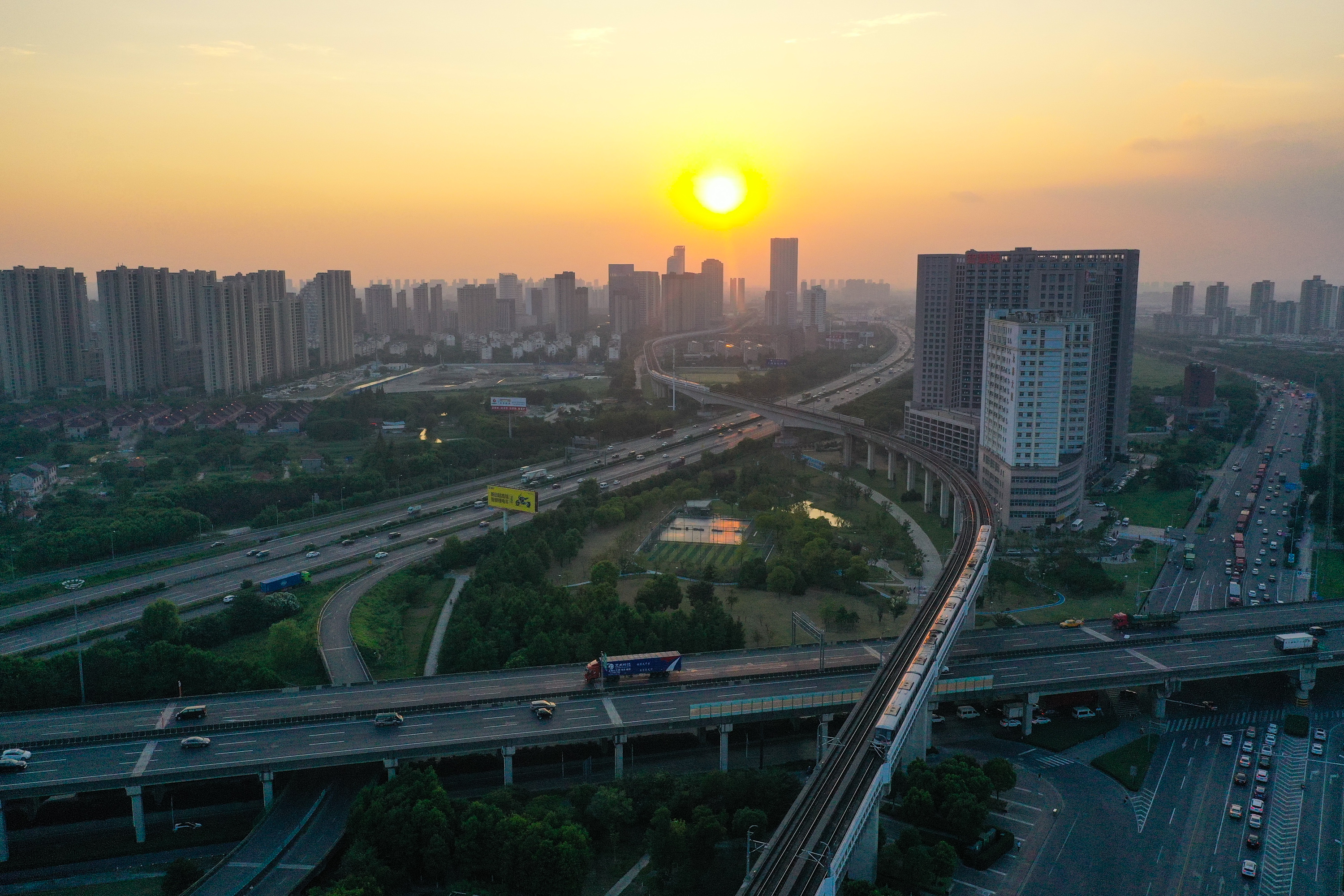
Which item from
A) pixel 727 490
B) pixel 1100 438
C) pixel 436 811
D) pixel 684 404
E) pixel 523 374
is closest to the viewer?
pixel 436 811

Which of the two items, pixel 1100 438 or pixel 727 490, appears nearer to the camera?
pixel 727 490

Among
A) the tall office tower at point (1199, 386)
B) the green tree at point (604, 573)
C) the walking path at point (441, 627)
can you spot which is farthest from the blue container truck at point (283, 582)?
the tall office tower at point (1199, 386)

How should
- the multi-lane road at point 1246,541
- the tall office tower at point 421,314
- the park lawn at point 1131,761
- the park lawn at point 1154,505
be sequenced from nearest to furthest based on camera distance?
the park lawn at point 1131,761
the multi-lane road at point 1246,541
the park lawn at point 1154,505
the tall office tower at point 421,314

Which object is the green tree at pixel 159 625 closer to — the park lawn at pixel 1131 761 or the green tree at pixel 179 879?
the green tree at pixel 179 879

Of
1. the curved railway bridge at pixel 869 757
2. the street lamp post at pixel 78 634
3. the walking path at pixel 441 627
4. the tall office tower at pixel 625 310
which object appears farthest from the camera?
the tall office tower at pixel 625 310

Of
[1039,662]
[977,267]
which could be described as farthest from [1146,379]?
[1039,662]

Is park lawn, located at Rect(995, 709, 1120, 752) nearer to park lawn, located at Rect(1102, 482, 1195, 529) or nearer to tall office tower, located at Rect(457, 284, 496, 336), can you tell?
park lawn, located at Rect(1102, 482, 1195, 529)

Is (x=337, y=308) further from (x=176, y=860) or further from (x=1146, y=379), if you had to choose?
(x=176, y=860)
